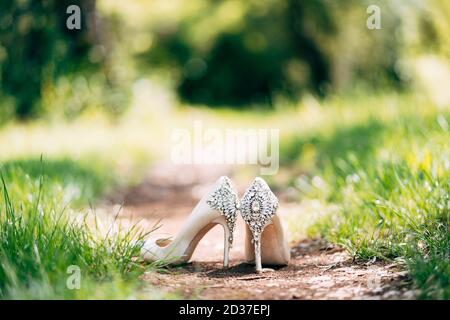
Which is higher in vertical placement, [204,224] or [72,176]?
[72,176]

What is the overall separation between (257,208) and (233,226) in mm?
190

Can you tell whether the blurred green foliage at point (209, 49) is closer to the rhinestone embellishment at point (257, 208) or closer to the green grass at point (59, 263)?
the rhinestone embellishment at point (257, 208)

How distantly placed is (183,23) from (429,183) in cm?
1454

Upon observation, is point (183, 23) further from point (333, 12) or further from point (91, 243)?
point (91, 243)

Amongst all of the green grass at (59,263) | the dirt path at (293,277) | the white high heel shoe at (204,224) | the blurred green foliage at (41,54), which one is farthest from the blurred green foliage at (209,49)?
the green grass at (59,263)

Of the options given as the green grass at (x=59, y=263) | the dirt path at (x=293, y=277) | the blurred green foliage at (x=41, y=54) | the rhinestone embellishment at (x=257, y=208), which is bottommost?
the dirt path at (x=293, y=277)

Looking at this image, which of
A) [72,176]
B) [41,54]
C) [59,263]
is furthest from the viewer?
[41,54]

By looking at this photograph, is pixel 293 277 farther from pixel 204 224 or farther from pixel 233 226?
pixel 204 224

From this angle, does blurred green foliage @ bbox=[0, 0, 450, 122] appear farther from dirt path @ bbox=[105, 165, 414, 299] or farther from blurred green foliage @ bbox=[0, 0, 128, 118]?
dirt path @ bbox=[105, 165, 414, 299]

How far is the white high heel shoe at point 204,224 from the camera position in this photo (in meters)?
2.94

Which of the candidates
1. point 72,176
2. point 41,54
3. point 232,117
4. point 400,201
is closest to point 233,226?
point 400,201

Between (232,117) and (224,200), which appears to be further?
(232,117)

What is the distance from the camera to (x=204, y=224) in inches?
118

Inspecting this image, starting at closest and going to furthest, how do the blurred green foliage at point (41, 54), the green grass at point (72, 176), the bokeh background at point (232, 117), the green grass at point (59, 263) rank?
the green grass at point (59, 263) → the bokeh background at point (232, 117) → the green grass at point (72, 176) → the blurred green foliage at point (41, 54)
